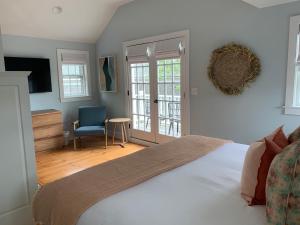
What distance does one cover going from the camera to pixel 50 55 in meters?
4.83

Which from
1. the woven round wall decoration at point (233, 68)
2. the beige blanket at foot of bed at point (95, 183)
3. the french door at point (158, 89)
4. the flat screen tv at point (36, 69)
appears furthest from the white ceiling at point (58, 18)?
the beige blanket at foot of bed at point (95, 183)

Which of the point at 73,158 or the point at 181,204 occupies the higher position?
the point at 181,204

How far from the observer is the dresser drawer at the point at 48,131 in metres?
4.36

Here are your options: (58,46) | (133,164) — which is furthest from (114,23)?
(133,164)

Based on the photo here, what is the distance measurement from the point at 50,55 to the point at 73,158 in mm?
2281

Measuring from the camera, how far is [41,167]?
3.68m

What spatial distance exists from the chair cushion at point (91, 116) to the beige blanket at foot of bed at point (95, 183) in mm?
3042

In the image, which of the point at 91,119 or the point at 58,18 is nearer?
the point at 58,18

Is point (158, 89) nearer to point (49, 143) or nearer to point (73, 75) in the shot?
point (73, 75)

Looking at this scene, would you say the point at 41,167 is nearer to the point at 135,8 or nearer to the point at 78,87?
the point at 78,87

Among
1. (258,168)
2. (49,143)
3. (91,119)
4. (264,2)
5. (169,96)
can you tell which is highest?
(264,2)

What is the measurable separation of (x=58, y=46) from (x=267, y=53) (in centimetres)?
406

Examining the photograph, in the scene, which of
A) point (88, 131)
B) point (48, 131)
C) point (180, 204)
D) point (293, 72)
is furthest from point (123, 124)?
point (180, 204)

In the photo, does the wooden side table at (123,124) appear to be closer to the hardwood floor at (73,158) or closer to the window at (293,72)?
the hardwood floor at (73,158)
